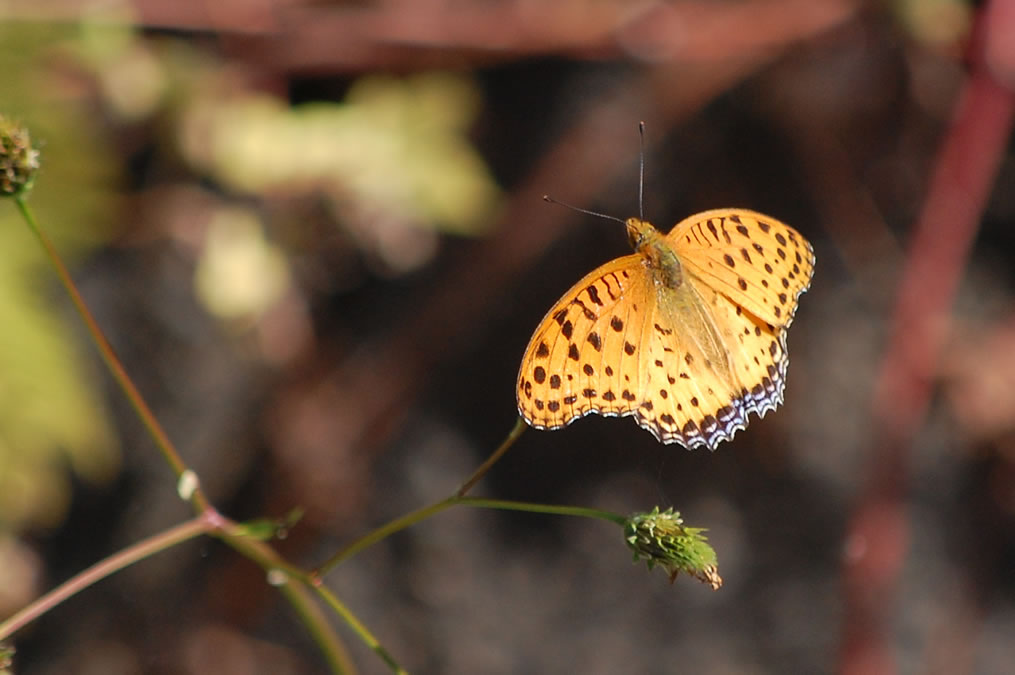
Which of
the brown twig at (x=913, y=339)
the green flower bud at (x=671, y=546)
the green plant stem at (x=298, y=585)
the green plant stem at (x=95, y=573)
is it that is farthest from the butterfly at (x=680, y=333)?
the brown twig at (x=913, y=339)

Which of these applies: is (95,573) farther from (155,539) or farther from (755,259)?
(755,259)

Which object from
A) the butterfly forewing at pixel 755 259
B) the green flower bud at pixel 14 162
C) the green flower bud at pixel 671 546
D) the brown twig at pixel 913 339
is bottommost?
the brown twig at pixel 913 339

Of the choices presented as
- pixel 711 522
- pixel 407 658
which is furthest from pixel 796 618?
pixel 407 658

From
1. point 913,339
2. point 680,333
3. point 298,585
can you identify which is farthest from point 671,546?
point 913,339

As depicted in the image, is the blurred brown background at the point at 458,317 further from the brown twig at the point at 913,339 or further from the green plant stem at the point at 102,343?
the green plant stem at the point at 102,343

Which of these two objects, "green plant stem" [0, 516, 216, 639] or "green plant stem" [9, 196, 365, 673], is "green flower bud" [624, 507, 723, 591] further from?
"green plant stem" [0, 516, 216, 639]

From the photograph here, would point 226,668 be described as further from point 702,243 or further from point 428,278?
point 702,243

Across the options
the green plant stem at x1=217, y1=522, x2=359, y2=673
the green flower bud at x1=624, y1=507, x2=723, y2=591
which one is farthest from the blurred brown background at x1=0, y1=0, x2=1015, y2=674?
the green flower bud at x1=624, y1=507, x2=723, y2=591
